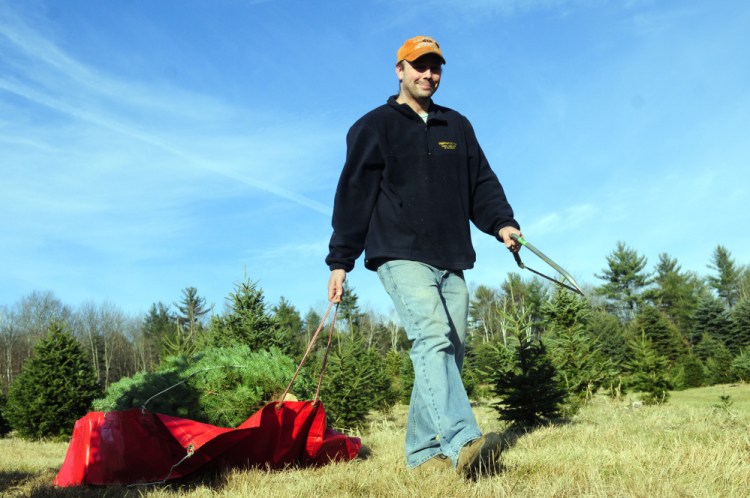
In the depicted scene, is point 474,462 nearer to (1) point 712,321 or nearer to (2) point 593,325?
(2) point 593,325

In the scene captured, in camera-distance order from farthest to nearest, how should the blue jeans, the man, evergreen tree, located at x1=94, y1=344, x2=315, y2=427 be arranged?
1. evergreen tree, located at x1=94, y1=344, x2=315, y2=427
2. the man
3. the blue jeans

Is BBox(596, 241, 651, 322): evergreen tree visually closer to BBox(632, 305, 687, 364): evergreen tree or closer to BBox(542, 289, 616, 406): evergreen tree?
BBox(632, 305, 687, 364): evergreen tree

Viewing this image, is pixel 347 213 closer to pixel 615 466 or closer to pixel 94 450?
pixel 615 466

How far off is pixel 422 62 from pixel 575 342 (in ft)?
29.1

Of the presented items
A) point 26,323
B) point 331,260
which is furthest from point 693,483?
point 26,323

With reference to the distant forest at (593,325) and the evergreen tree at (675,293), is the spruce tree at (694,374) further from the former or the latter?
the evergreen tree at (675,293)

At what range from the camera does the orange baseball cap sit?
351 centimetres

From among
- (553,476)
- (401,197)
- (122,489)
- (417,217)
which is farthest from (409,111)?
(122,489)

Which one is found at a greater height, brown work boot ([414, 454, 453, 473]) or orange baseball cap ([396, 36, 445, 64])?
orange baseball cap ([396, 36, 445, 64])

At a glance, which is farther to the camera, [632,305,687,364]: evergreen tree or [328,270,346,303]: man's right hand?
[632,305,687,364]: evergreen tree

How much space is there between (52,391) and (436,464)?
14.8 metres

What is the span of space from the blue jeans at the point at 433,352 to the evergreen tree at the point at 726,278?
5770 centimetres

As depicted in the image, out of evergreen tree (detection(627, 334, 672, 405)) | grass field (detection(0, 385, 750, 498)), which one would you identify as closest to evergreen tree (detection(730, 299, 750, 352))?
evergreen tree (detection(627, 334, 672, 405))

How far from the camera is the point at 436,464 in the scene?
319 cm
